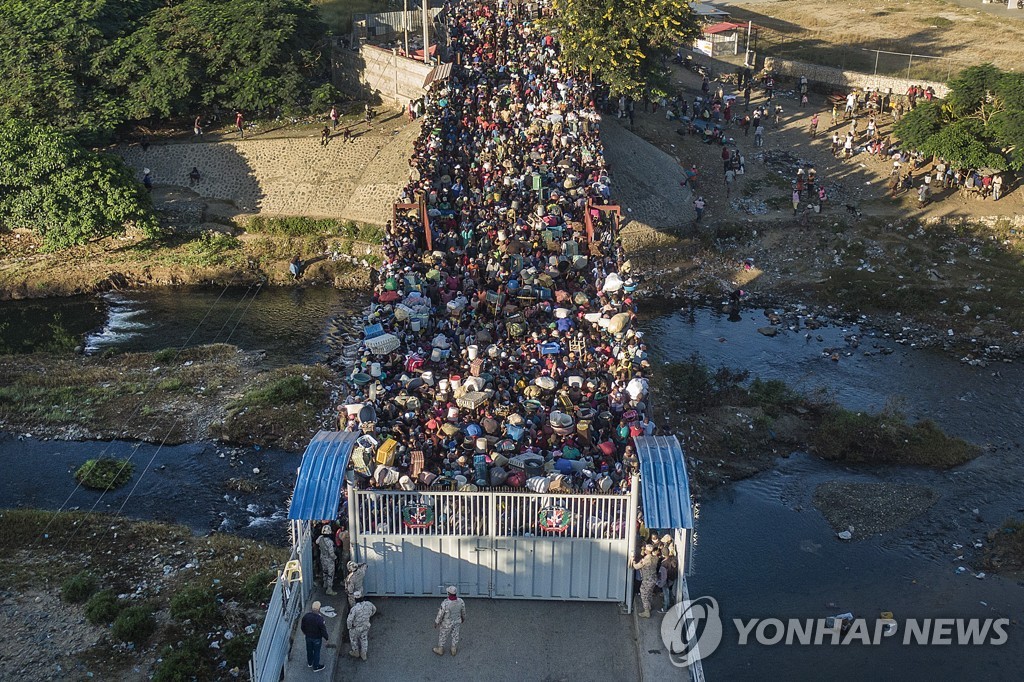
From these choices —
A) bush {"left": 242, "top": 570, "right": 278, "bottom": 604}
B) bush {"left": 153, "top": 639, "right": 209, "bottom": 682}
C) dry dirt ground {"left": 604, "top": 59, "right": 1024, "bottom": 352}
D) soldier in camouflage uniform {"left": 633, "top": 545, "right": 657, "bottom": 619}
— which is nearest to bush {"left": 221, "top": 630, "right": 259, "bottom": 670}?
bush {"left": 153, "top": 639, "right": 209, "bottom": 682}

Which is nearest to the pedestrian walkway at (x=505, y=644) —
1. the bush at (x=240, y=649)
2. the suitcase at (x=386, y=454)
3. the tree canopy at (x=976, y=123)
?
the suitcase at (x=386, y=454)

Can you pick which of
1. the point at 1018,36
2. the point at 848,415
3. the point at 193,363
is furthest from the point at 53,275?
the point at 1018,36

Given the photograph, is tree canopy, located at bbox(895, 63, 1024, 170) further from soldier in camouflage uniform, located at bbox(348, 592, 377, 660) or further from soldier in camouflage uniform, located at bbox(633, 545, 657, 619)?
soldier in camouflage uniform, located at bbox(348, 592, 377, 660)

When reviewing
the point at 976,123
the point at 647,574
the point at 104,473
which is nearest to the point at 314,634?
the point at 647,574

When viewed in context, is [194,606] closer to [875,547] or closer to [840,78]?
[875,547]

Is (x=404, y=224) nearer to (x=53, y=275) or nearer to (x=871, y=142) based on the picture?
(x=53, y=275)
